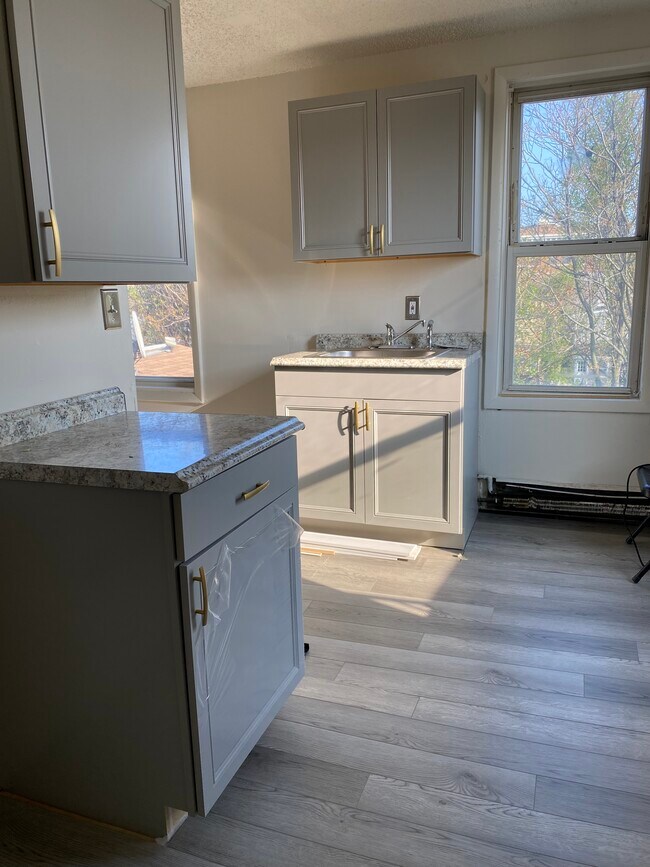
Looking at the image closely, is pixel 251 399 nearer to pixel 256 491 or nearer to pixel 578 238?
pixel 578 238

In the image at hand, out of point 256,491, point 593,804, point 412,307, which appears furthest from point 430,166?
point 593,804

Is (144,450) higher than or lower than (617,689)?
higher

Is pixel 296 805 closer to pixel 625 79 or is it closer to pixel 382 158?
pixel 382 158

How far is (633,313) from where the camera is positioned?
3.25m

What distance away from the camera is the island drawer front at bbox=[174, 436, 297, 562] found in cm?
134

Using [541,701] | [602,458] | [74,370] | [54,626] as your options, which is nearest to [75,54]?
[74,370]

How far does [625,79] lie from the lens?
10.1 feet

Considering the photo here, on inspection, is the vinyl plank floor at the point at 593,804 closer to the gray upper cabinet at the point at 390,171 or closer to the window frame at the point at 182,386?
the gray upper cabinet at the point at 390,171

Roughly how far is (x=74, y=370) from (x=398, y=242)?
184 cm

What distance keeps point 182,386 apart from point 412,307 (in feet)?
5.13

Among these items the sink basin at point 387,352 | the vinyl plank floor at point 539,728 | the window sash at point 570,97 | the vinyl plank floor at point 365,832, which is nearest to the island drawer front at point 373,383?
the sink basin at point 387,352

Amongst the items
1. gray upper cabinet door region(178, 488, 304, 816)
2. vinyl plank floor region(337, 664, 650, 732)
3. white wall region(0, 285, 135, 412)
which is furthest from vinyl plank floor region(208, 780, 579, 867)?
white wall region(0, 285, 135, 412)

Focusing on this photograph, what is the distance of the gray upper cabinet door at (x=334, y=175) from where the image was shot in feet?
10.3

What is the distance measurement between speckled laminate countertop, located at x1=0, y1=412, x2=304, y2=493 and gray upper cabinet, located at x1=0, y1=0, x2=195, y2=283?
1.26ft
